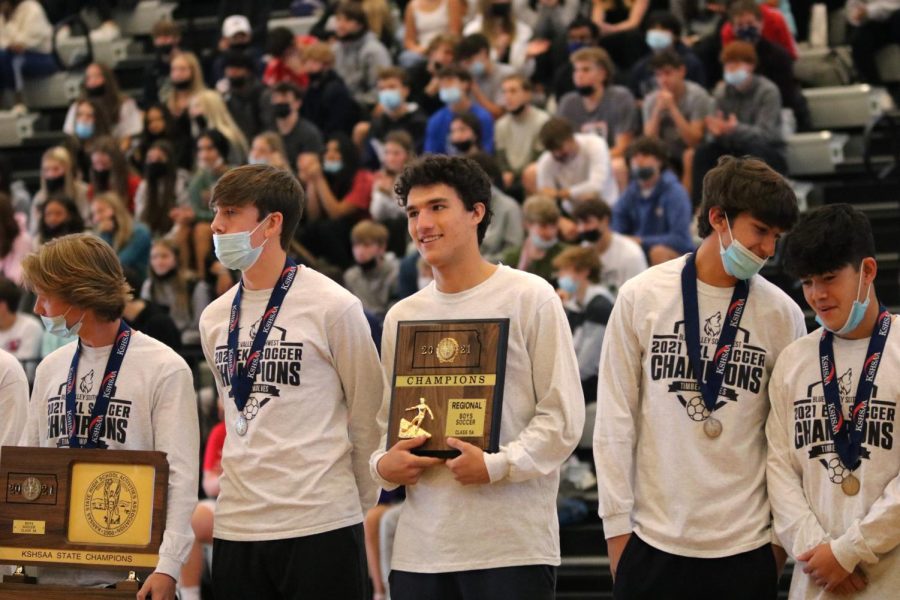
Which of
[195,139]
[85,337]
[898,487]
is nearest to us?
[898,487]

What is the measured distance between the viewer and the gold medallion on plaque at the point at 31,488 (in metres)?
5.08

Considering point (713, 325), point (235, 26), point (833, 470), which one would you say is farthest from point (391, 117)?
point (833, 470)

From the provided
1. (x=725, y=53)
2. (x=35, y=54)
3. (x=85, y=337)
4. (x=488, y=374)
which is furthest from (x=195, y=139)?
(x=488, y=374)

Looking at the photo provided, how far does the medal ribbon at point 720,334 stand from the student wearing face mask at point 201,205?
725cm

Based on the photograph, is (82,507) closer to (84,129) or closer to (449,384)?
(449,384)

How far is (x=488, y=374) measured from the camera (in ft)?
15.2

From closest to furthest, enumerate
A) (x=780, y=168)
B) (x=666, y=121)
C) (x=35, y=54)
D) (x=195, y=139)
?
(x=780, y=168)
(x=666, y=121)
(x=195, y=139)
(x=35, y=54)

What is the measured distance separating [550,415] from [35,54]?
41.0ft

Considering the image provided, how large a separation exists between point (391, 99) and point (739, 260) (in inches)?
319

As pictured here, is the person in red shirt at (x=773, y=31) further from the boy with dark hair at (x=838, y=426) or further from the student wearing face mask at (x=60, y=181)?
the boy with dark hair at (x=838, y=426)

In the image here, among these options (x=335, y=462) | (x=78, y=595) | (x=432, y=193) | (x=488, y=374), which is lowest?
(x=78, y=595)

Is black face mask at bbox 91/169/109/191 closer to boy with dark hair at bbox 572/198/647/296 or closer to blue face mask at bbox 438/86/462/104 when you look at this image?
blue face mask at bbox 438/86/462/104

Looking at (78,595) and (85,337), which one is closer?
(78,595)

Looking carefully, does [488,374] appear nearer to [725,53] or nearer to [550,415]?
[550,415]
